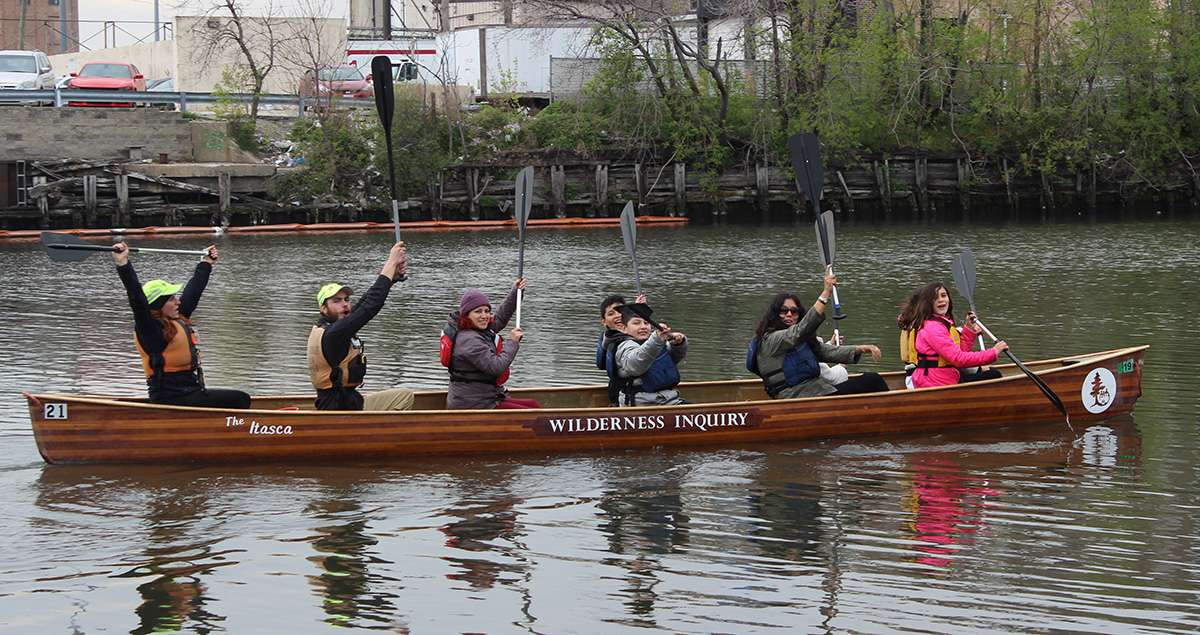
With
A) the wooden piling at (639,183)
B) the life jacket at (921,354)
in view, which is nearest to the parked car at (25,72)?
the wooden piling at (639,183)

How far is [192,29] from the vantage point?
5331 cm

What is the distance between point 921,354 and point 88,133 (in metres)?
34.6

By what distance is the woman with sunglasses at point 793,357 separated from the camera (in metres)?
Answer: 11.6

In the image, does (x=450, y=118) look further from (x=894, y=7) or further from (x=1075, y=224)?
(x=1075, y=224)

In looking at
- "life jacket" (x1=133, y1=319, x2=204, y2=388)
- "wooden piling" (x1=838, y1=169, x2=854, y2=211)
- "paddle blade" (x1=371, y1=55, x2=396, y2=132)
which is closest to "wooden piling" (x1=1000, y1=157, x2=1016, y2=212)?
"wooden piling" (x1=838, y1=169, x2=854, y2=211)

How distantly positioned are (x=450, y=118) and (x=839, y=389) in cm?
3474

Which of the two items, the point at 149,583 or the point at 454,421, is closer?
the point at 149,583

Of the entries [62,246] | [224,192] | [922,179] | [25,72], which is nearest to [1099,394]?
[62,246]

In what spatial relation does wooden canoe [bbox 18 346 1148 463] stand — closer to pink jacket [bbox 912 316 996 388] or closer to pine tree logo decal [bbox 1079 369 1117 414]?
pine tree logo decal [bbox 1079 369 1117 414]

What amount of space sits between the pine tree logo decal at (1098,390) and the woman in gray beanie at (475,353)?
4.72 meters

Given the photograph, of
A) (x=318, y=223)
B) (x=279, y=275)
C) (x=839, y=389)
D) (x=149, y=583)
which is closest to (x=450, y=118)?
(x=318, y=223)

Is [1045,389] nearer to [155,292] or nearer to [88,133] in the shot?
[155,292]

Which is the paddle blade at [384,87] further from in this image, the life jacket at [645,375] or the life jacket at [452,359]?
the life jacket at [645,375]

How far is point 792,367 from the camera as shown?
11.8m
